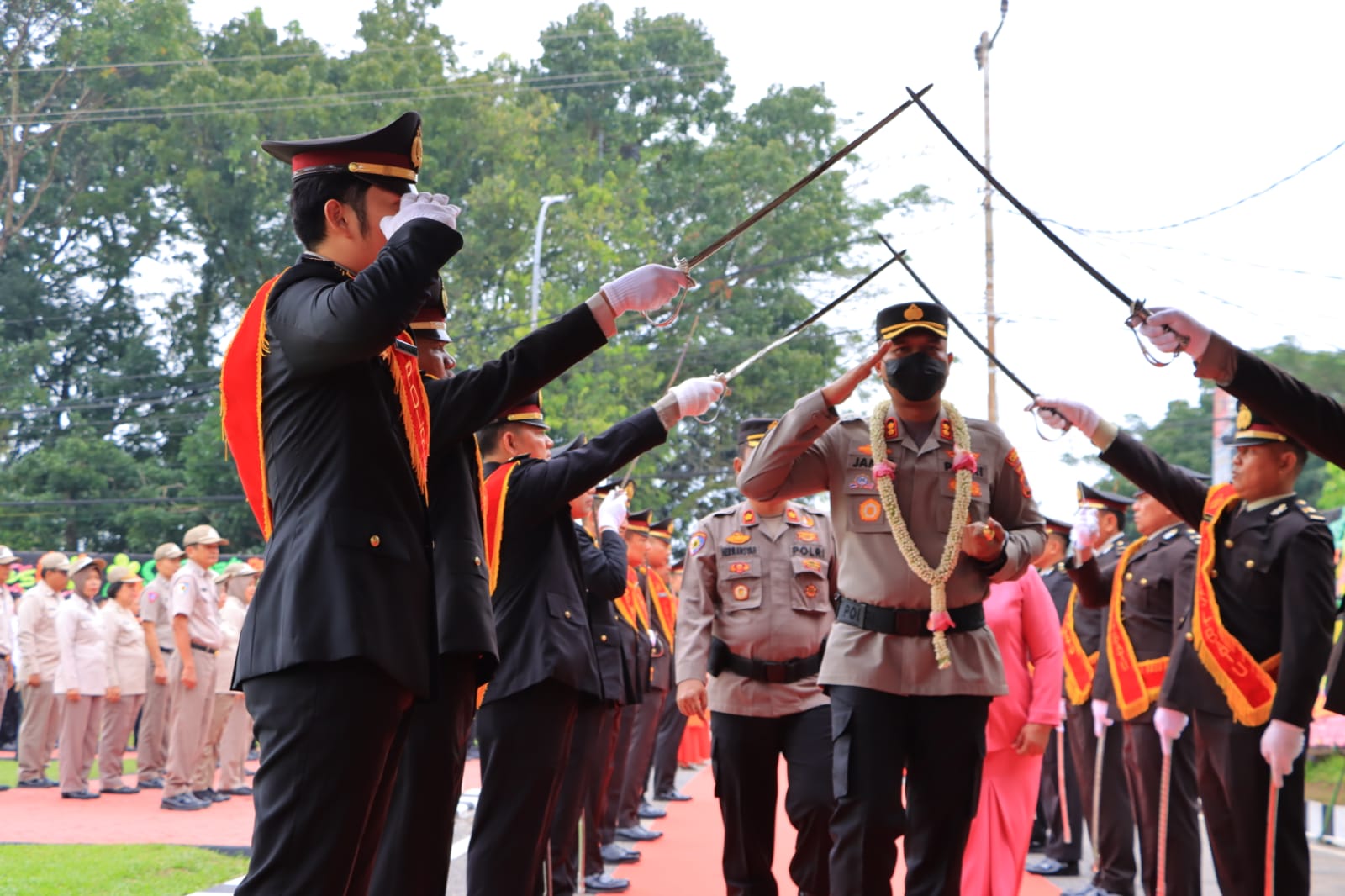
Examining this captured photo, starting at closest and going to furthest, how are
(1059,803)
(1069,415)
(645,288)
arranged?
1. (645,288)
2. (1069,415)
3. (1059,803)

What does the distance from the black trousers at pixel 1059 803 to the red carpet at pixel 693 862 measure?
485mm

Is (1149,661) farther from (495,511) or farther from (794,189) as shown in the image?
(794,189)

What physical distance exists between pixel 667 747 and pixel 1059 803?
5.55 metres

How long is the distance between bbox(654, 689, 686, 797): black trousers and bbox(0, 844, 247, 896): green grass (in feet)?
20.9

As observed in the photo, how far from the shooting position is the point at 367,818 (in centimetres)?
313

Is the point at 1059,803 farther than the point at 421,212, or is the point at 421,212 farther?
the point at 1059,803

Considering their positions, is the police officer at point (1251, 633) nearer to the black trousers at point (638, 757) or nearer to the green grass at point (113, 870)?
the green grass at point (113, 870)

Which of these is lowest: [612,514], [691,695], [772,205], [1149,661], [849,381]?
[691,695]

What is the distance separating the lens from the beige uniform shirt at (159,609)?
14.0 metres

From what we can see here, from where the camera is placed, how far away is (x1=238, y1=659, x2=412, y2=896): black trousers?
291cm

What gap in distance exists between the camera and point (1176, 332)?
11.6 ft

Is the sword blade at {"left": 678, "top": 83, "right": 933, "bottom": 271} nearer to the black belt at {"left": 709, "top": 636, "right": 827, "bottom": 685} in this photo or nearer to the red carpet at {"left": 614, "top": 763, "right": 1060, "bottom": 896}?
A: the black belt at {"left": 709, "top": 636, "right": 827, "bottom": 685}

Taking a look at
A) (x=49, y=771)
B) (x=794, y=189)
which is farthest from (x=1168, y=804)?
(x=49, y=771)

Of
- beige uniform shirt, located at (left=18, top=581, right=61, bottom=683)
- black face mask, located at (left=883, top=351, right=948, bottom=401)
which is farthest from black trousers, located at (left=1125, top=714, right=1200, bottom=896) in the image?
beige uniform shirt, located at (left=18, top=581, right=61, bottom=683)
